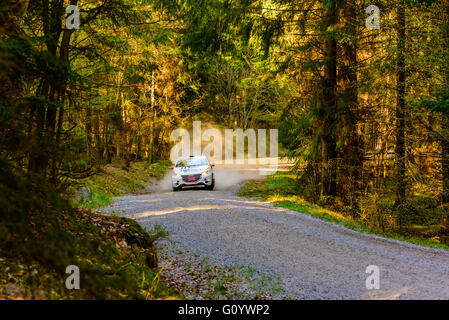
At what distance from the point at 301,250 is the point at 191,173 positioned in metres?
10.3

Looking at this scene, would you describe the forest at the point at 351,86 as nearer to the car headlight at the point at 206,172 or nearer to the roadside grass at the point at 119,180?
the roadside grass at the point at 119,180

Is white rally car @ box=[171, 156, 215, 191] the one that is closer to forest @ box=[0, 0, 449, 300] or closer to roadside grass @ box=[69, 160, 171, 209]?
roadside grass @ box=[69, 160, 171, 209]

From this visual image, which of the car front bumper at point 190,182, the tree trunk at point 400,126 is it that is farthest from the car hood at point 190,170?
the tree trunk at point 400,126

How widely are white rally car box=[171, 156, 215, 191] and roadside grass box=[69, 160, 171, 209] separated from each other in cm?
294

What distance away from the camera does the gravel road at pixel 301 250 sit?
5695 mm

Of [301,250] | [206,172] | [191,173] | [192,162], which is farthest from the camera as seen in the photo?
[192,162]

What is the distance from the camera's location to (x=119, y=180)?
63.0 feet

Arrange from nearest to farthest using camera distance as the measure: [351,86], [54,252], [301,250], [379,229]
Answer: [54,252], [301,250], [379,229], [351,86]

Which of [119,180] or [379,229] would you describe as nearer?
[379,229]

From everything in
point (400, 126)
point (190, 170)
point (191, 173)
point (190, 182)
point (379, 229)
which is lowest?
point (379, 229)

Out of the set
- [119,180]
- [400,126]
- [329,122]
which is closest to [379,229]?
[400,126]

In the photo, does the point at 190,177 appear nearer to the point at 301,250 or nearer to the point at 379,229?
the point at 379,229

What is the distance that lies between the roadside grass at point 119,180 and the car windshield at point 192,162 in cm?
332

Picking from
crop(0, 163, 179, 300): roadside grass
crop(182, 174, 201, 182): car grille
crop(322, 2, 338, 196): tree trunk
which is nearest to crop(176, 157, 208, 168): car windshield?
crop(182, 174, 201, 182): car grille
